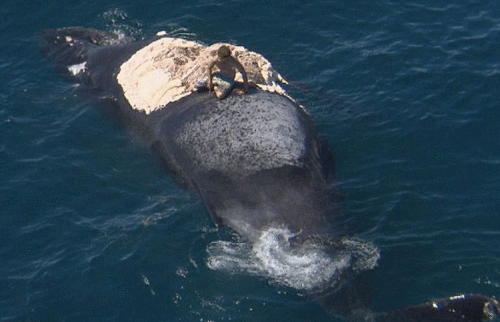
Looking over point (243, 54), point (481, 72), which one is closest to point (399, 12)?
point (481, 72)

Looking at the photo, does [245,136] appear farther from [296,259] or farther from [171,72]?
[171,72]

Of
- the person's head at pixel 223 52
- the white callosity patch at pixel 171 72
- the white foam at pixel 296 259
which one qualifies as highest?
the person's head at pixel 223 52

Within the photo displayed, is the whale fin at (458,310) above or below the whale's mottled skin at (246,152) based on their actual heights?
below

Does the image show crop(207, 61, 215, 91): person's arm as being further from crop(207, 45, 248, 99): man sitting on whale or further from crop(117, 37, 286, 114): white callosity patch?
crop(117, 37, 286, 114): white callosity patch

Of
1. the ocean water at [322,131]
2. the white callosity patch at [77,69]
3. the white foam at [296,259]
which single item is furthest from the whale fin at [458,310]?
the white callosity patch at [77,69]

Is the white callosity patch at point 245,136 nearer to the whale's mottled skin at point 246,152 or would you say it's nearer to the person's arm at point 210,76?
the whale's mottled skin at point 246,152

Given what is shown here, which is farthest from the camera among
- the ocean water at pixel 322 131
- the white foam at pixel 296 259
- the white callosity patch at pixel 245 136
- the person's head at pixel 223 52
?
the person's head at pixel 223 52

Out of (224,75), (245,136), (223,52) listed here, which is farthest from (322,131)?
(223,52)
